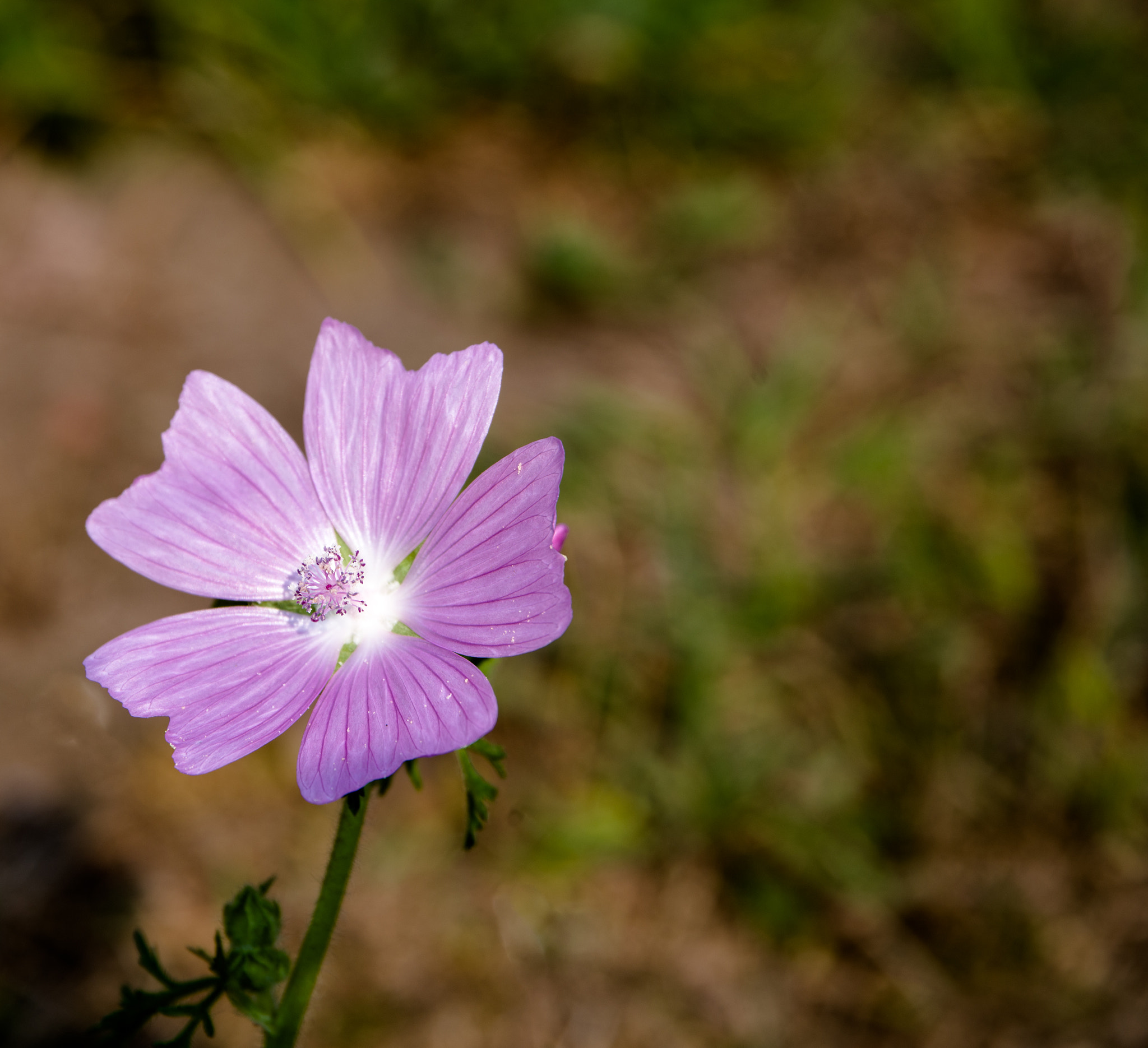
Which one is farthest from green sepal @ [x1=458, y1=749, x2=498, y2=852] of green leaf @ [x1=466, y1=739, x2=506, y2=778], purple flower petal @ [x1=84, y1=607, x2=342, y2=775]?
purple flower petal @ [x1=84, y1=607, x2=342, y2=775]

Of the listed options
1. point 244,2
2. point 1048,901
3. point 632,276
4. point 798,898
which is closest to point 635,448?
point 632,276

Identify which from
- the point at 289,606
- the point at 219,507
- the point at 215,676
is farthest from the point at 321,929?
→ the point at 219,507

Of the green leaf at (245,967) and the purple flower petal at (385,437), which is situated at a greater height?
the purple flower petal at (385,437)

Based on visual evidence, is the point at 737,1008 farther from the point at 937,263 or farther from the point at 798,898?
the point at 937,263

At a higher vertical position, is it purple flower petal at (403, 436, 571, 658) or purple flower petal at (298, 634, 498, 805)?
purple flower petal at (403, 436, 571, 658)

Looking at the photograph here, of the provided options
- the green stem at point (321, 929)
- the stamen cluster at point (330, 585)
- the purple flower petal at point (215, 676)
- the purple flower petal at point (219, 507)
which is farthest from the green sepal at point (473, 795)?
the purple flower petal at point (219, 507)

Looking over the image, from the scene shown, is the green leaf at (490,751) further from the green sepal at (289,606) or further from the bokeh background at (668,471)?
the bokeh background at (668,471)

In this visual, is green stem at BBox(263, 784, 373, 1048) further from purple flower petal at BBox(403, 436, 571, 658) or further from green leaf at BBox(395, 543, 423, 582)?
green leaf at BBox(395, 543, 423, 582)
